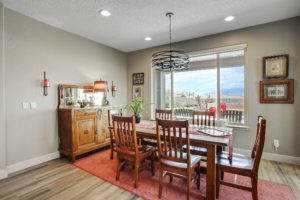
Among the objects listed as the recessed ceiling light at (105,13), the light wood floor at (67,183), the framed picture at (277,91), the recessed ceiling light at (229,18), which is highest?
the recessed ceiling light at (229,18)

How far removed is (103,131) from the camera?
3887 mm

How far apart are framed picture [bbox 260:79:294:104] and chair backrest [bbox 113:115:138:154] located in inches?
114

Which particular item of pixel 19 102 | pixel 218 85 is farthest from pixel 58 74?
pixel 218 85

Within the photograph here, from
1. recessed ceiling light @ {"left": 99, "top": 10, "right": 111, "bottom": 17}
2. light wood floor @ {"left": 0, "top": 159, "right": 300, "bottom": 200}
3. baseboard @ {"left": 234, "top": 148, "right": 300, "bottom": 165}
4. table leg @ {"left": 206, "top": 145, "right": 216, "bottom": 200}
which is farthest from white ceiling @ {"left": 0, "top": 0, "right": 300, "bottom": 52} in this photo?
light wood floor @ {"left": 0, "top": 159, "right": 300, "bottom": 200}

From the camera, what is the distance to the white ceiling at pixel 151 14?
262cm

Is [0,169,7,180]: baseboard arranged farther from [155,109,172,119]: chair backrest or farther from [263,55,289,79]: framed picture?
[263,55,289,79]: framed picture

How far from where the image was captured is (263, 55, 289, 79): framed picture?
314 centimetres

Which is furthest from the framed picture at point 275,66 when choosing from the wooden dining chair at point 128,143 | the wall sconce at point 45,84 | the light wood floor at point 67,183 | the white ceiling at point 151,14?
the wall sconce at point 45,84

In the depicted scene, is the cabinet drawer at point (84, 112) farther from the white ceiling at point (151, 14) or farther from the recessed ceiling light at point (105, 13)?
the recessed ceiling light at point (105, 13)

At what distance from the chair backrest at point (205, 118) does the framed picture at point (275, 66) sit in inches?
59.0

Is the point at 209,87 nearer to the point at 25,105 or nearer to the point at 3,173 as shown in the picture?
the point at 25,105

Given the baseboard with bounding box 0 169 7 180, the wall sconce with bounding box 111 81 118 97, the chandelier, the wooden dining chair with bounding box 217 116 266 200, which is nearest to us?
the wooden dining chair with bounding box 217 116 266 200

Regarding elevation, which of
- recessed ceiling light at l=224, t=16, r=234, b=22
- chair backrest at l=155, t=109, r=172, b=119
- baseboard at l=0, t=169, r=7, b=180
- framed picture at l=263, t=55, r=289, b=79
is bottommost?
baseboard at l=0, t=169, r=7, b=180

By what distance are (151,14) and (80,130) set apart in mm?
2776
